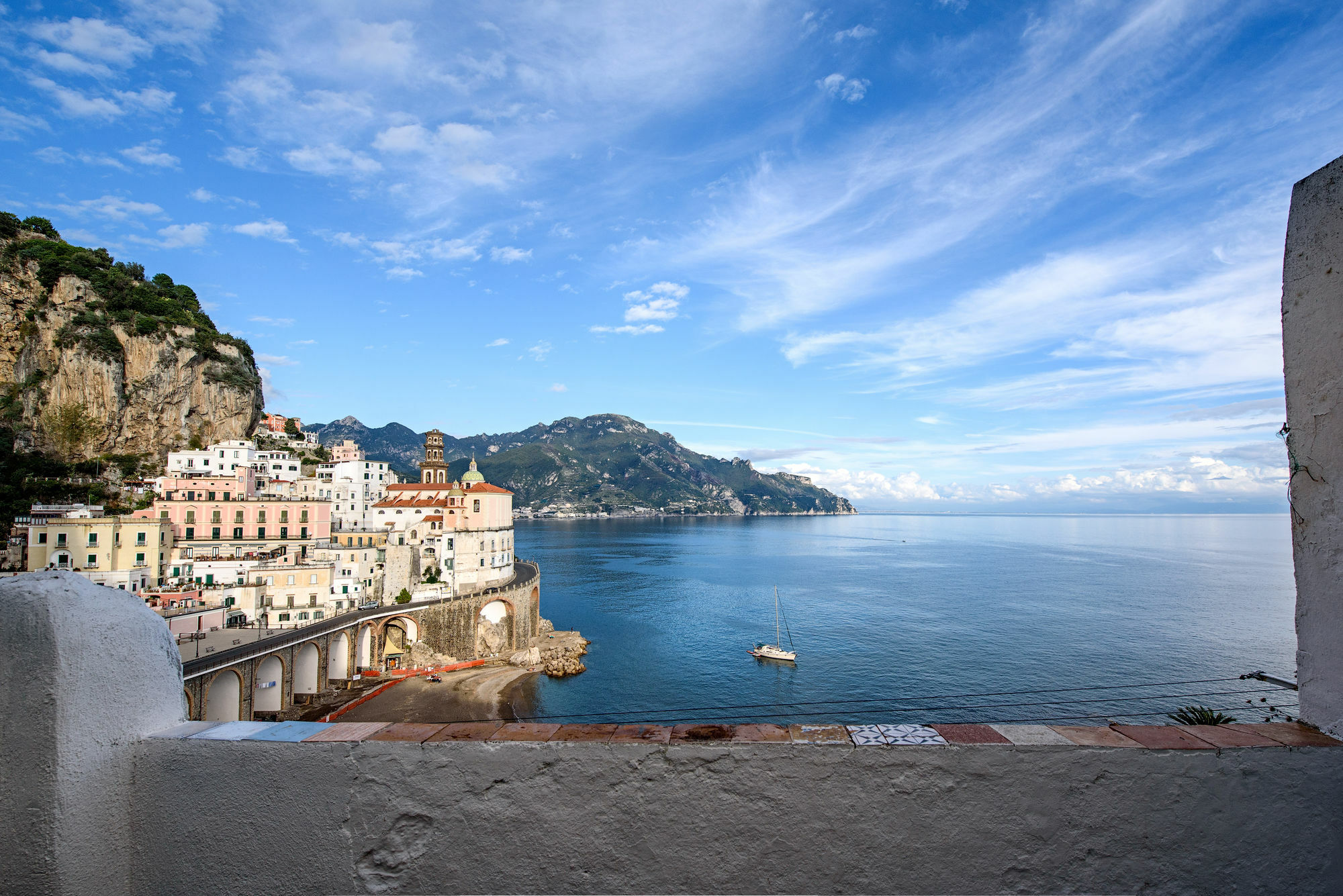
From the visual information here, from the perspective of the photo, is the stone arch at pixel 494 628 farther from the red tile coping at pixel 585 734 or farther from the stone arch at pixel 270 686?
the red tile coping at pixel 585 734

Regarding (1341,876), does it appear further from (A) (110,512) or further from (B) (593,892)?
(A) (110,512)

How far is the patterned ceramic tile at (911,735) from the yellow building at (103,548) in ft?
121

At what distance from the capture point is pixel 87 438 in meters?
47.2

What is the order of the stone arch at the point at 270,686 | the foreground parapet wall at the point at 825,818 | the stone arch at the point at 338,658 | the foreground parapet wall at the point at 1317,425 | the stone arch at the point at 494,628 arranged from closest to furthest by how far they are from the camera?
the foreground parapet wall at the point at 825,818 < the foreground parapet wall at the point at 1317,425 < the stone arch at the point at 270,686 < the stone arch at the point at 338,658 < the stone arch at the point at 494,628

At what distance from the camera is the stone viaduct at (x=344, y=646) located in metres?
23.5

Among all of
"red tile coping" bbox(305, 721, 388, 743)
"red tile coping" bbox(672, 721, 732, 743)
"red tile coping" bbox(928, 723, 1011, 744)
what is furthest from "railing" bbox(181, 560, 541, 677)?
"red tile coping" bbox(928, 723, 1011, 744)

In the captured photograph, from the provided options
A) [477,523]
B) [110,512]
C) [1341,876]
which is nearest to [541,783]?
[1341,876]

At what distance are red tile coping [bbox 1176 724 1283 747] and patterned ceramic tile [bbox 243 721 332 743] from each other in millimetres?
3262

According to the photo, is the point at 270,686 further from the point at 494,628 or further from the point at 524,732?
the point at 524,732

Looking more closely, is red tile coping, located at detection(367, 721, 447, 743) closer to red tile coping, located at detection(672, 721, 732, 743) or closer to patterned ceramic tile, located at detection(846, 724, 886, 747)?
red tile coping, located at detection(672, 721, 732, 743)

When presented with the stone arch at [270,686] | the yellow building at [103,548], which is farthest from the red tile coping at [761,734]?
the yellow building at [103,548]

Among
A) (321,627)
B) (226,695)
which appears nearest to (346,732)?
(226,695)

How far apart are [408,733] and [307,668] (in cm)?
3248

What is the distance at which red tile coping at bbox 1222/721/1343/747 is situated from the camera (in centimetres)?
218
